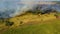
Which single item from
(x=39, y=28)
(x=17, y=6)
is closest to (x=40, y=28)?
(x=39, y=28)

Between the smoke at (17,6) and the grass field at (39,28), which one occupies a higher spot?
the smoke at (17,6)

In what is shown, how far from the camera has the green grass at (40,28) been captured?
144 centimetres

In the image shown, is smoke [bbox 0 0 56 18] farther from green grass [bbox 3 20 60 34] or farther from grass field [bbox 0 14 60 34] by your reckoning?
green grass [bbox 3 20 60 34]

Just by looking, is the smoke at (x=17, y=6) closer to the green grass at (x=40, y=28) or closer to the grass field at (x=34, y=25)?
the grass field at (x=34, y=25)

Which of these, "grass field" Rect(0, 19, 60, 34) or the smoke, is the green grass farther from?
the smoke

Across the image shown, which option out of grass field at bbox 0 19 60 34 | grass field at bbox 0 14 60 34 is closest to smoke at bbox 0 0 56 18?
grass field at bbox 0 14 60 34

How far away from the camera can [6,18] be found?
149cm

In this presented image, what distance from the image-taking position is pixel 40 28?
1472 mm

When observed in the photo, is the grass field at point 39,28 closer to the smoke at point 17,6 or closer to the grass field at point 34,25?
the grass field at point 34,25

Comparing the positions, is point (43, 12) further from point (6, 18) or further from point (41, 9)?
point (6, 18)

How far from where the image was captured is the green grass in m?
1.44

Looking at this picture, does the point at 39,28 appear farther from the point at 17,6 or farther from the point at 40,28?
the point at 17,6

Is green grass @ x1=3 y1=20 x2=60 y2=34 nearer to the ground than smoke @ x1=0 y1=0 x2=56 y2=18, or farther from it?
nearer to the ground

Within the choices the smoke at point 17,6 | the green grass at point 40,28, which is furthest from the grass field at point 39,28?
the smoke at point 17,6
